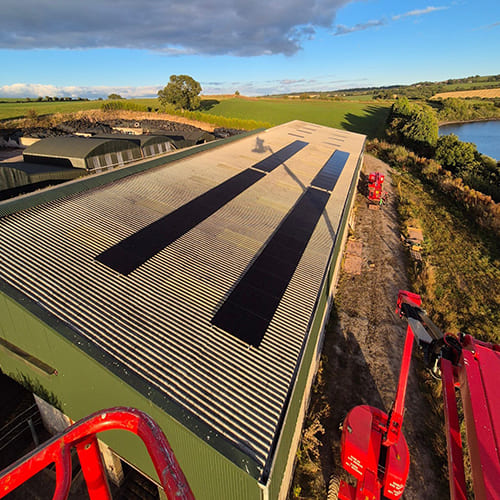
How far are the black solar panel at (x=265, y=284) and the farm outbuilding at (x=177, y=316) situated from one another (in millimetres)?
69

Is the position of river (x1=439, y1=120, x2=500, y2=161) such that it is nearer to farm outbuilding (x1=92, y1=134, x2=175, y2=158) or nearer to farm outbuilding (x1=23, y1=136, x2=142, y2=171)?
farm outbuilding (x1=92, y1=134, x2=175, y2=158)

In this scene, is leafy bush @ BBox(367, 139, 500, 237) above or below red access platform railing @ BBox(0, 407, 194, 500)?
below

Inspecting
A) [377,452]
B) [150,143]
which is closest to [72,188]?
[377,452]

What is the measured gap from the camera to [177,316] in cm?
Answer: 1173

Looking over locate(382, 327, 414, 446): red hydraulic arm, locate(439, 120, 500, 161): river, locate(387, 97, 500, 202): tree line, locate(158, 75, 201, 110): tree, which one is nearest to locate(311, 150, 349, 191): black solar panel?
locate(382, 327, 414, 446): red hydraulic arm

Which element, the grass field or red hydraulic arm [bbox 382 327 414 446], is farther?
the grass field

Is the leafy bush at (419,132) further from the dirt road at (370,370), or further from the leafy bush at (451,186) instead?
the dirt road at (370,370)

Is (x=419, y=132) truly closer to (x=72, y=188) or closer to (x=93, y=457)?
(x=72, y=188)

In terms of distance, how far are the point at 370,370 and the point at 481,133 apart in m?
124

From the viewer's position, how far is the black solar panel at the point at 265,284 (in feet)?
39.2

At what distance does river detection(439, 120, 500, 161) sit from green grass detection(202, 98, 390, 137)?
1020 inches

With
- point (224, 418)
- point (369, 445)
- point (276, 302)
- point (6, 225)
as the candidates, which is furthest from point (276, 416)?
point (6, 225)

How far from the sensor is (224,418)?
8672mm

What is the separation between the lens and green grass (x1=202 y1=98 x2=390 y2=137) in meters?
101
